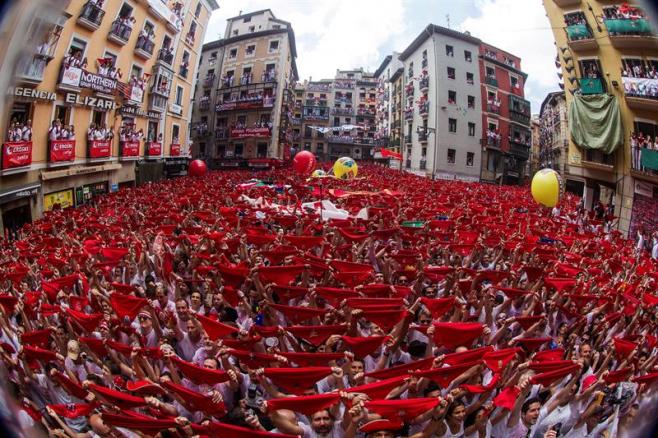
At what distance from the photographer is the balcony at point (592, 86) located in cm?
439

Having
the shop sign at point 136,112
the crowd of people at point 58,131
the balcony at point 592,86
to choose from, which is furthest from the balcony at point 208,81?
the shop sign at point 136,112

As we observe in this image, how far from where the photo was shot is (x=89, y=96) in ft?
21.5

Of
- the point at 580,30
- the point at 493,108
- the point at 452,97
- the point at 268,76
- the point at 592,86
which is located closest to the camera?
the point at 580,30

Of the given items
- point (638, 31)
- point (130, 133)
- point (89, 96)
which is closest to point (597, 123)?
point (638, 31)

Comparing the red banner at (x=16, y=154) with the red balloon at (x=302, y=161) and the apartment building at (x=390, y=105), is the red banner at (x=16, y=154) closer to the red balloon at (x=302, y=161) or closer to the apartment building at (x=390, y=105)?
the apartment building at (x=390, y=105)

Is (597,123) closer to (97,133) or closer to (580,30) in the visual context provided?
(580,30)

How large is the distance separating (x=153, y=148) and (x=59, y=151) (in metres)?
10.5

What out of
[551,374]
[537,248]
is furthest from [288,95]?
[537,248]

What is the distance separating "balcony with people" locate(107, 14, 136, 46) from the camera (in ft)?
23.4

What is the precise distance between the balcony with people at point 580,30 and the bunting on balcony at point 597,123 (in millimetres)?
633

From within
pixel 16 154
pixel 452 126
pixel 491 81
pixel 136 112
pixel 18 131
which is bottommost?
pixel 16 154

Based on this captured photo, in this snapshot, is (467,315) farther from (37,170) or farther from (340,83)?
(37,170)

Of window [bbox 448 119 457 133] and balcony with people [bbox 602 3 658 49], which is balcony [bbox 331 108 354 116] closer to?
window [bbox 448 119 457 133]

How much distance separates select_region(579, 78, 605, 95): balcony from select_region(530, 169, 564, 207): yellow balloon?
669cm
